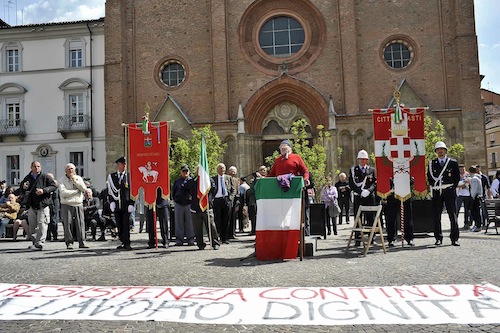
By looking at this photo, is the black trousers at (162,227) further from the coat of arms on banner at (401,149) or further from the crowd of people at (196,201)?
the coat of arms on banner at (401,149)

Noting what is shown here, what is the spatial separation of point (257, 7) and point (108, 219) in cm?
1823

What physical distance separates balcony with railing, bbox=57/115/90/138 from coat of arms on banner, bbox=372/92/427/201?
23.1m

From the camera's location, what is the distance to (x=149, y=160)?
11.5 m

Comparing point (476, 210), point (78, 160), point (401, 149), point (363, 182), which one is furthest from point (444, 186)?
point (78, 160)

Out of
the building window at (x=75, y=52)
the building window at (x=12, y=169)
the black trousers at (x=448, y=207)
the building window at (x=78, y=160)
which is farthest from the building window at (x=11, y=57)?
the black trousers at (x=448, y=207)

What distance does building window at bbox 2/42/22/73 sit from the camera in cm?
3128

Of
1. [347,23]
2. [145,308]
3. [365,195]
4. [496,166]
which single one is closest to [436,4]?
[347,23]

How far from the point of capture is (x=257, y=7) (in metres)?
28.3

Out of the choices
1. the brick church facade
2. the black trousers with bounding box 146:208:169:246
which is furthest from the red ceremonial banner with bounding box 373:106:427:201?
the brick church facade

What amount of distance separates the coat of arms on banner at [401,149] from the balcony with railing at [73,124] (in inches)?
909

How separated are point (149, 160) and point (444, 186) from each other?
6.87 metres

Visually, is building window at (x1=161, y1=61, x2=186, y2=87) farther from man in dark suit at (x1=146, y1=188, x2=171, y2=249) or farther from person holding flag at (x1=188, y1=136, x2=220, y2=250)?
person holding flag at (x1=188, y1=136, x2=220, y2=250)

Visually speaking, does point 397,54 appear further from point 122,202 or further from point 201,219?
point 122,202

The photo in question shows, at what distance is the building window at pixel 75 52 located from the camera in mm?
30750
